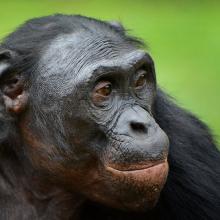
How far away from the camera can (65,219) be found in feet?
31.1

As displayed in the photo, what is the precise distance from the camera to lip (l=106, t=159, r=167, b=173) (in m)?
8.52

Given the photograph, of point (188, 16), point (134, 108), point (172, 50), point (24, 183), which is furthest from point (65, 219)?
point (188, 16)

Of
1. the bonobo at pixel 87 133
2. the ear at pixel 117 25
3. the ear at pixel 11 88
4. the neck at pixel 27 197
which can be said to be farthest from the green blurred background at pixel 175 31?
the ear at pixel 11 88

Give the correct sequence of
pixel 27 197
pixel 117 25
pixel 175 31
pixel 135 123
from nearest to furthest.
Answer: pixel 135 123 < pixel 27 197 < pixel 117 25 < pixel 175 31

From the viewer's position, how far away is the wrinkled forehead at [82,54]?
29.1 ft

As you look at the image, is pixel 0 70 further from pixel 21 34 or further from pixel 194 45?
pixel 194 45

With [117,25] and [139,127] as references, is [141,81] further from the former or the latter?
[117,25]

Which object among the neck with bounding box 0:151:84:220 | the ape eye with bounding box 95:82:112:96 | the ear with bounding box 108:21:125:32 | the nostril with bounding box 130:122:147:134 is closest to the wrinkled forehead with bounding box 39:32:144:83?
the ape eye with bounding box 95:82:112:96

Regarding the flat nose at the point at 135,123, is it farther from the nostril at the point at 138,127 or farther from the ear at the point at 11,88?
the ear at the point at 11,88

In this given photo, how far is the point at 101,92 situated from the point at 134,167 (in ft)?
1.98

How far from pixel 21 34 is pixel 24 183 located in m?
1.12

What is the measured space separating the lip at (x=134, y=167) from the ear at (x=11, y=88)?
889 millimetres

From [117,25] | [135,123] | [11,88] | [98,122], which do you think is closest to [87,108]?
[98,122]

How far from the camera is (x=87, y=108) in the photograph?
879 centimetres
